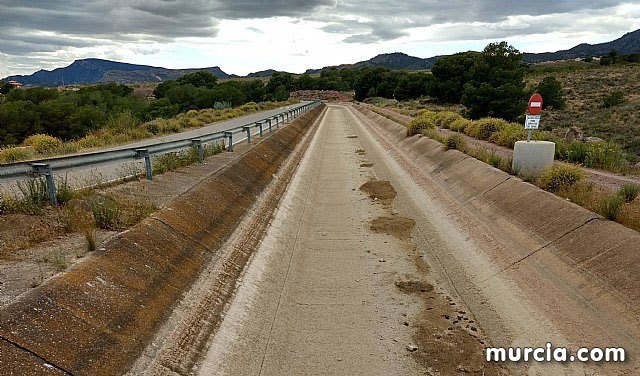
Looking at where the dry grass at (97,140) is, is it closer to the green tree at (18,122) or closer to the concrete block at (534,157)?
the concrete block at (534,157)

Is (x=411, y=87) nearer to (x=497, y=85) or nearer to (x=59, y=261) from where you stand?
(x=497, y=85)

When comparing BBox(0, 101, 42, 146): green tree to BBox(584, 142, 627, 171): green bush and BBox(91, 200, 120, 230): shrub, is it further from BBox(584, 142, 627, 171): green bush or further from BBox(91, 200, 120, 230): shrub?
BBox(584, 142, 627, 171): green bush

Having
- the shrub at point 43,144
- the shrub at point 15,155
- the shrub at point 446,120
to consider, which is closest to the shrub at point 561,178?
the shrub at point 15,155

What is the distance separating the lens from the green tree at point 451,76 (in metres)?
73.8

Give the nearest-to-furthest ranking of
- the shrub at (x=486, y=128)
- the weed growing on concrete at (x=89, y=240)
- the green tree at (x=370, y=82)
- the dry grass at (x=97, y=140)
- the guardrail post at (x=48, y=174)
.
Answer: the weed growing on concrete at (x=89, y=240)
the guardrail post at (x=48, y=174)
the dry grass at (x=97, y=140)
the shrub at (x=486, y=128)
the green tree at (x=370, y=82)

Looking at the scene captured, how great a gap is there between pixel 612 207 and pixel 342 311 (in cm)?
514

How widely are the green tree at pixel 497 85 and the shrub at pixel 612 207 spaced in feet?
114

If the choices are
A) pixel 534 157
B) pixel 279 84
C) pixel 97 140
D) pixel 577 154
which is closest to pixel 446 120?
pixel 577 154

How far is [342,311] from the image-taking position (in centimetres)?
757

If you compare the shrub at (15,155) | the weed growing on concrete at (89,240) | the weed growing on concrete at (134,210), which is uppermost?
the weed growing on concrete at (89,240)

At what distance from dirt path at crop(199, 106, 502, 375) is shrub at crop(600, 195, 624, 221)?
128 inches

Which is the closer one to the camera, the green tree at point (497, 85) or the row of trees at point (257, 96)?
the green tree at point (497, 85)

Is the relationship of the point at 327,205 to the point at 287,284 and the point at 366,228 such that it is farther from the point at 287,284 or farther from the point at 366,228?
the point at 287,284

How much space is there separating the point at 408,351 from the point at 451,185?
9.41 metres
